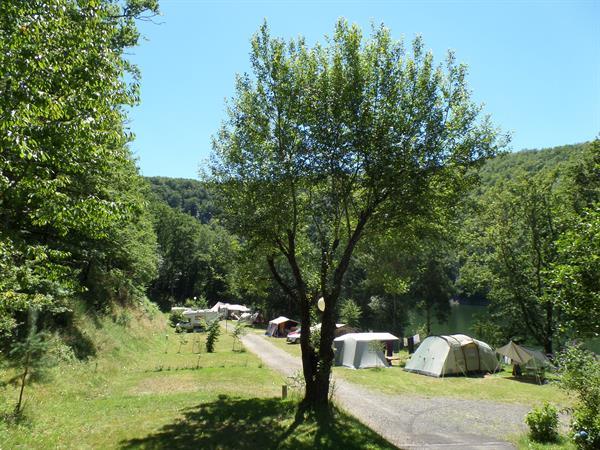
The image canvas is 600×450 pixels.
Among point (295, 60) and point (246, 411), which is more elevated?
point (295, 60)

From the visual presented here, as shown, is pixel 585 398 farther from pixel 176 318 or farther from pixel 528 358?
pixel 176 318

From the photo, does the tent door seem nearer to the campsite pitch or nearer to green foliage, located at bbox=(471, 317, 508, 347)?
the campsite pitch

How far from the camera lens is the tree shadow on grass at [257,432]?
383 inches

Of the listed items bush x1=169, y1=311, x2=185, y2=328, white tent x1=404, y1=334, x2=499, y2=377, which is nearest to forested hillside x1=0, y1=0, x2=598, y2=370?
white tent x1=404, y1=334, x2=499, y2=377

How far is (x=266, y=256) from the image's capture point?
14391 millimetres

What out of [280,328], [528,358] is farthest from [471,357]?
[280,328]

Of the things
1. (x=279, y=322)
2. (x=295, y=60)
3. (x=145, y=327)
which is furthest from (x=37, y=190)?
(x=279, y=322)

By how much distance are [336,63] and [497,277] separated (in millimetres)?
25437

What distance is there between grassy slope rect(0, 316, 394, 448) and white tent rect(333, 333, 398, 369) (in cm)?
678

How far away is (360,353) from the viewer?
25719 mm

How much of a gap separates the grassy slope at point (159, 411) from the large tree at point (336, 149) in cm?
218

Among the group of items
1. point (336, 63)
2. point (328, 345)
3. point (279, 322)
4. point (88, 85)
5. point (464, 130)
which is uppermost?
point (336, 63)

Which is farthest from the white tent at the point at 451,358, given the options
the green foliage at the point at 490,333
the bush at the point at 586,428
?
the bush at the point at 586,428

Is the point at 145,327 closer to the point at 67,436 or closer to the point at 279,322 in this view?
the point at 279,322
